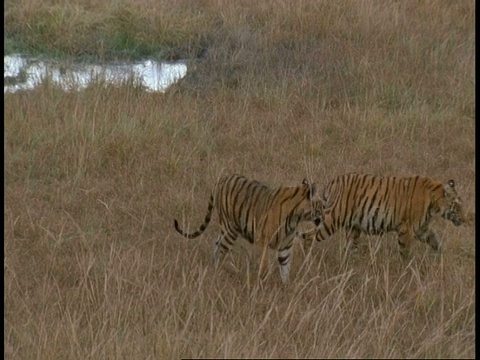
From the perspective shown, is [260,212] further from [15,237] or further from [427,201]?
[15,237]

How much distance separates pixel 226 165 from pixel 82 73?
206 cm

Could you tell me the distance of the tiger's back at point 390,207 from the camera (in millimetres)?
4234

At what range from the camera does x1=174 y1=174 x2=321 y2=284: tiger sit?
4.00m

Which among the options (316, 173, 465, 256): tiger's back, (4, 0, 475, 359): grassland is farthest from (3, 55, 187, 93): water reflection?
(316, 173, 465, 256): tiger's back

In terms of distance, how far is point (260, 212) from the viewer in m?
4.07

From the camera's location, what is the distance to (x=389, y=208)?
426 centimetres

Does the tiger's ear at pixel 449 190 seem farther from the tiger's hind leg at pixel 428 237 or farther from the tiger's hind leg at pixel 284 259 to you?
the tiger's hind leg at pixel 284 259

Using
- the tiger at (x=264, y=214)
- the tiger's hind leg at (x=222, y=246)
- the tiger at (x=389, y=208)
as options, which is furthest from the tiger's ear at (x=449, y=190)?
the tiger's hind leg at (x=222, y=246)

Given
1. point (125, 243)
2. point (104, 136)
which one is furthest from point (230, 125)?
point (125, 243)

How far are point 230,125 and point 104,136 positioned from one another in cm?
100

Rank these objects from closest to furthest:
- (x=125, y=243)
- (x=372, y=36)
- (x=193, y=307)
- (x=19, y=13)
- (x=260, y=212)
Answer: (x=193, y=307) → (x=260, y=212) → (x=125, y=243) → (x=372, y=36) → (x=19, y=13)

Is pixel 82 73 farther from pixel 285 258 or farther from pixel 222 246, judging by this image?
pixel 285 258

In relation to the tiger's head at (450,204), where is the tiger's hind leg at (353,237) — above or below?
below

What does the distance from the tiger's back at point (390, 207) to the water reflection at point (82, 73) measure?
2947 mm
